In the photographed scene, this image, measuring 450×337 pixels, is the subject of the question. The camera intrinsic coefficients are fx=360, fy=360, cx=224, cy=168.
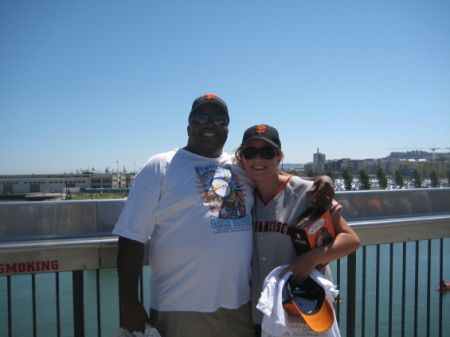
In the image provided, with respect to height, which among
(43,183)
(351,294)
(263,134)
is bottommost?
(43,183)

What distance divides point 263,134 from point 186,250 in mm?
798

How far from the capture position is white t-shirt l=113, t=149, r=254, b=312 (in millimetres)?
1958

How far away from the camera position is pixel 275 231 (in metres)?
2.09

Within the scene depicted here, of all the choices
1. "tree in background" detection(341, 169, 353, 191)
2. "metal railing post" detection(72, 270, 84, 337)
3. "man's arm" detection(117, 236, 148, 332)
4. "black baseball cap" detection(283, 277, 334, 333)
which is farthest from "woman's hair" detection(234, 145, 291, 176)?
"tree in background" detection(341, 169, 353, 191)

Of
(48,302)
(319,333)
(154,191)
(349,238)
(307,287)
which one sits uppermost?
(154,191)

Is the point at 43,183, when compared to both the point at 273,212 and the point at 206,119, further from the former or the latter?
the point at 273,212

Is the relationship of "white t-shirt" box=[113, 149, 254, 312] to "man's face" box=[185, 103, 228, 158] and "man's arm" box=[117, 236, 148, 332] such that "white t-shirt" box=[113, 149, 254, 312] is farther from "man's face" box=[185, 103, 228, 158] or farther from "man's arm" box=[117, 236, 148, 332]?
"man's face" box=[185, 103, 228, 158]

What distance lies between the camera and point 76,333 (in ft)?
7.58

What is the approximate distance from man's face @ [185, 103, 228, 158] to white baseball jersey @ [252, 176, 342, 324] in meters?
0.49

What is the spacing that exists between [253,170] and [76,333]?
1.54 meters

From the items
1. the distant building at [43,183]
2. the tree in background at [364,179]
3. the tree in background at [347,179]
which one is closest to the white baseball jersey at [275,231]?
the distant building at [43,183]

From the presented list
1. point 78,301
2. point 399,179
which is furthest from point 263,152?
point 399,179

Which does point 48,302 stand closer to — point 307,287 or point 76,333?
point 76,333

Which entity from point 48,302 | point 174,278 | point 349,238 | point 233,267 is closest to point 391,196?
point 349,238
